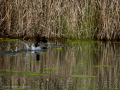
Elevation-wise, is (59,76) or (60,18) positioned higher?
(60,18)

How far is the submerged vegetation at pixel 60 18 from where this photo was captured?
411 inches

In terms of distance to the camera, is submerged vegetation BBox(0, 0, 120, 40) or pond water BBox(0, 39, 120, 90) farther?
submerged vegetation BBox(0, 0, 120, 40)

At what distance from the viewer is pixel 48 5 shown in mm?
10633

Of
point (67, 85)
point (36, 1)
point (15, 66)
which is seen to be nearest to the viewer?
point (67, 85)

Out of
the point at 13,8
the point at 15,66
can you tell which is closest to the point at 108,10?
the point at 13,8

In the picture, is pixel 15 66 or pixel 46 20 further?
pixel 46 20

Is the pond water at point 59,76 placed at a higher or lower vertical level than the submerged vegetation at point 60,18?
lower

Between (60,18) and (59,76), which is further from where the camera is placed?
(60,18)

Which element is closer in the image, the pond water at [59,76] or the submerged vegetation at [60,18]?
the pond water at [59,76]

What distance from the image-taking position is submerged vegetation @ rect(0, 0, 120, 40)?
10.4m

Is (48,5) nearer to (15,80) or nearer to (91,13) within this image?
(91,13)

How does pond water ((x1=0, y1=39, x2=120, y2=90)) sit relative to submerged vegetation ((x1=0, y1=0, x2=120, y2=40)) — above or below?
below

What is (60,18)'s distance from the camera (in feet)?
36.1

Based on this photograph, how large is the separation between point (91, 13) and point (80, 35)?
93 cm
